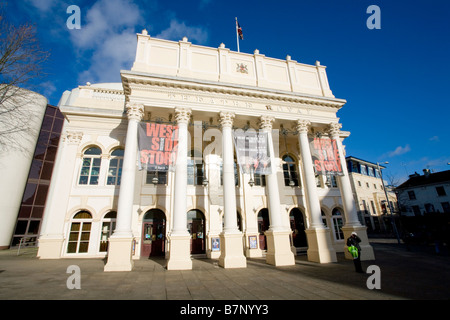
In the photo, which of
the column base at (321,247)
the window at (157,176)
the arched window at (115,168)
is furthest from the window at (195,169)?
the column base at (321,247)

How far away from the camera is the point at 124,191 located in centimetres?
949

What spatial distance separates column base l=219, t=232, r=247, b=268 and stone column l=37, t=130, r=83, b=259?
9319 mm

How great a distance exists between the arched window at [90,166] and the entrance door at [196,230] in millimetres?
6433

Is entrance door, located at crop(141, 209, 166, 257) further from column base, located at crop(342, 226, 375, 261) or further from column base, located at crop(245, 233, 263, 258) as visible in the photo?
column base, located at crop(342, 226, 375, 261)

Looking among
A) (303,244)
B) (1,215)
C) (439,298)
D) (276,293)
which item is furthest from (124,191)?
(1,215)

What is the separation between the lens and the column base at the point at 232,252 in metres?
9.23

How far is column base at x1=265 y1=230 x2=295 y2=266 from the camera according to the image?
9873 mm

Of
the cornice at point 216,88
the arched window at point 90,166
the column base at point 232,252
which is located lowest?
the column base at point 232,252

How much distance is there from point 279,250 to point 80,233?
37.2 ft

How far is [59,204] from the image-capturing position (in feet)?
40.0

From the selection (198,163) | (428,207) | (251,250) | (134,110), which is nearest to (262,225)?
(251,250)

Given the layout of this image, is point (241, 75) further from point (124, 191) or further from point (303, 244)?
point (303, 244)

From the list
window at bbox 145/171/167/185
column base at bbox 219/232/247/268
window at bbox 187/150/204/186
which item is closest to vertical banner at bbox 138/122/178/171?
window at bbox 145/171/167/185

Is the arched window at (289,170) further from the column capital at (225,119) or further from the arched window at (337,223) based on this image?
the column capital at (225,119)
